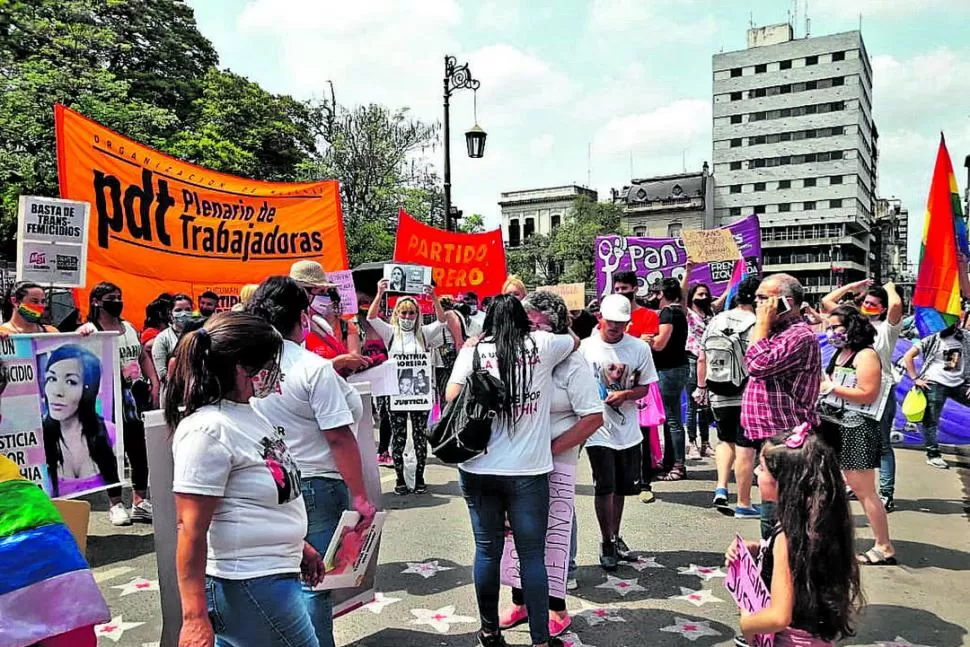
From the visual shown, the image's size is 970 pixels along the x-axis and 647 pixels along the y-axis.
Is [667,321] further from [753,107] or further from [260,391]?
[753,107]

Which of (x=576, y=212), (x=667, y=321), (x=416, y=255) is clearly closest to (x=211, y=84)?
(x=416, y=255)

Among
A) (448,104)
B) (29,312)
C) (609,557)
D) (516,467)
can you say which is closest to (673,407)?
(609,557)

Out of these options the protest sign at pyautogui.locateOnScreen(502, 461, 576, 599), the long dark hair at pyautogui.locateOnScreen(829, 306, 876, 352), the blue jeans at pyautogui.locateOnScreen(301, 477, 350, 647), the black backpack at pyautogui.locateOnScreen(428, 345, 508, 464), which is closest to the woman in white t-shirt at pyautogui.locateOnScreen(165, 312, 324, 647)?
the blue jeans at pyautogui.locateOnScreen(301, 477, 350, 647)

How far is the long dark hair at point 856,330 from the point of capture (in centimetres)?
496

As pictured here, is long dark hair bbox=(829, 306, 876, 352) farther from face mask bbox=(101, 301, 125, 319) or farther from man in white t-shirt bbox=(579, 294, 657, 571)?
face mask bbox=(101, 301, 125, 319)

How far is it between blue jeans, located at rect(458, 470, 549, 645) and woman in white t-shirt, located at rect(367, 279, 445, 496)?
3.42 meters

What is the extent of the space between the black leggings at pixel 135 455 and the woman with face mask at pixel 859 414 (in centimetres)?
519

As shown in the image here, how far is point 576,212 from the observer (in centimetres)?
6169

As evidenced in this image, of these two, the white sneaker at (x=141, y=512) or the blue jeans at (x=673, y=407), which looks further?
the blue jeans at (x=673, y=407)

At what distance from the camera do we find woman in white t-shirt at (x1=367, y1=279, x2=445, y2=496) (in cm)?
700

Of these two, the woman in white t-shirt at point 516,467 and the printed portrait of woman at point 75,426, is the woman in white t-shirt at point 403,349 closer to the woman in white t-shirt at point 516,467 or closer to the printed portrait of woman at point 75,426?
the printed portrait of woman at point 75,426

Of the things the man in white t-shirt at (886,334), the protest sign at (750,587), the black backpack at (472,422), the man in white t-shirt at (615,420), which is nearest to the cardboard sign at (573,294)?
the man in white t-shirt at (886,334)

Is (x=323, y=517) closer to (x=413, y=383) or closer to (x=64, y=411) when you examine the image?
(x=64, y=411)

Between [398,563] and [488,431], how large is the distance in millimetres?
2079
